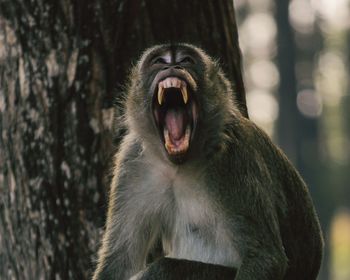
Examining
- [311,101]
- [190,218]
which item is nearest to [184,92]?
[190,218]

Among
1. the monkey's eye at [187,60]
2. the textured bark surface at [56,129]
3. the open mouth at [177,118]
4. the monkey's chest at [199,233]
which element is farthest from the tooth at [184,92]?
the textured bark surface at [56,129]

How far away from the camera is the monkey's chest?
6.81 metres

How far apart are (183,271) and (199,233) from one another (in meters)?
0.35

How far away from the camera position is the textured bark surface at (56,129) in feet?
23.6

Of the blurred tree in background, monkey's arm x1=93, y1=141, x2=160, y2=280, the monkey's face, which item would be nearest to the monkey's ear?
monkey's arm x1=93, y1=141, x2=160, y2=280

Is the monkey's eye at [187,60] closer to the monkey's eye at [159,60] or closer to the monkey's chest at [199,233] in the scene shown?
the monkey's eye at [159,60]

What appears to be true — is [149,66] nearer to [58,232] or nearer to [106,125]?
[106,125]

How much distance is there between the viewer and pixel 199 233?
693 cm

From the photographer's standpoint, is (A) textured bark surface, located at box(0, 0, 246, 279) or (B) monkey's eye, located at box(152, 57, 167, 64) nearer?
(B) monkey's eye, located at box(152, 57, 167, 64)

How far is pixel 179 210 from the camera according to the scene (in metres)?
7.00

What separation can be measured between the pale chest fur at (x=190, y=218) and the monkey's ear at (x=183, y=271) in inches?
5.7

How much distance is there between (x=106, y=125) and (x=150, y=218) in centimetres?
63

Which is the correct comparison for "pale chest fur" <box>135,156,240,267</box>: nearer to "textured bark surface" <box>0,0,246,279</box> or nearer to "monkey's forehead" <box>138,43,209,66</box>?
"textured bark surface" <box>0,0,246,279</box>

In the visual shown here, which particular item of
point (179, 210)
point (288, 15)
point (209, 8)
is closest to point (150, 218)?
point (179, 210)
